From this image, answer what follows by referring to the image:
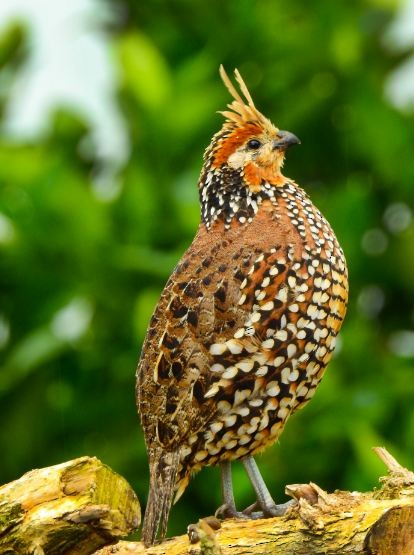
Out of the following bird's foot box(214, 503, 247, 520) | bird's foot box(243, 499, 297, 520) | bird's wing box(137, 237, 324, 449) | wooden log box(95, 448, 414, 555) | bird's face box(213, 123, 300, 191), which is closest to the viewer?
wooden log box(95, 448, 414, 555)

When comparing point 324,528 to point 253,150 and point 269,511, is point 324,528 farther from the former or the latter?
point 253,150

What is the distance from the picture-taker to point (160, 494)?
22.4 ft

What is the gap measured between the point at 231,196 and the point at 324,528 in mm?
1830

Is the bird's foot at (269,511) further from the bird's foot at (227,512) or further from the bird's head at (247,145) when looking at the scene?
the bird's head at (247,145)

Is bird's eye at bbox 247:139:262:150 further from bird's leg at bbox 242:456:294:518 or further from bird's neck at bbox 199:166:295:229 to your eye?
bird's leg at bbox 242:456:294:518

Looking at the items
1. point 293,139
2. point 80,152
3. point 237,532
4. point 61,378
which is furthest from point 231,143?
point 80,152

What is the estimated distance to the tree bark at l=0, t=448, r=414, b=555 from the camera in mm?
6207

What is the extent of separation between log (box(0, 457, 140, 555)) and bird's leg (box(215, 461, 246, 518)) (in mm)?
802

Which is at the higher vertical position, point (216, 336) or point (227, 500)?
point (216, 336)

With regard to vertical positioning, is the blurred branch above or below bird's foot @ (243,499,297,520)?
above

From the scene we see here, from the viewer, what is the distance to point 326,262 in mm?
6988

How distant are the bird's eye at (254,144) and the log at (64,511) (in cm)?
187

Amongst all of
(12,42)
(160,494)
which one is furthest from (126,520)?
(12,42)

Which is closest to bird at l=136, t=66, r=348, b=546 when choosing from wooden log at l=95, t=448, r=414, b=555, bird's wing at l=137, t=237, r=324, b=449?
bird's wing at l=137, t=237, r=324, b=449
